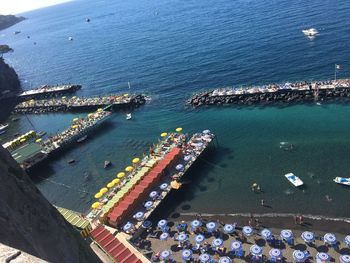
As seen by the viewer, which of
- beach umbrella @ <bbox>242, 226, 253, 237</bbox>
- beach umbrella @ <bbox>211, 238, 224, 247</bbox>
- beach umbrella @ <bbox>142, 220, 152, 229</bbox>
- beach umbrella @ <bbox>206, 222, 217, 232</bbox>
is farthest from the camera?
beach umbrella @ <bbox>142, 220, 152, 229</bbox>

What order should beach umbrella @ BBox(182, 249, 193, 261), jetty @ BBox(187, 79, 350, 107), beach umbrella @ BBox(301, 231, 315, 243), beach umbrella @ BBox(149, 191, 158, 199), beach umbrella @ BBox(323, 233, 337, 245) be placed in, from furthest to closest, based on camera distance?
jetty @ BBox(187, 79, 350, 107) < beach umbrella @ BBox(149, 191, 158, 199) < beach umbrella @ BBox(182, 249, 193, 261) < beach umbrella @ BBox(301, 231, 315, 243) < beach umbrella @ BBox(323, 233, 337, 245)

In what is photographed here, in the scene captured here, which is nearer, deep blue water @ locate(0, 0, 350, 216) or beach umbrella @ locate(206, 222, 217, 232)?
beach umbrella @ locate(206, 222, 217, 232)

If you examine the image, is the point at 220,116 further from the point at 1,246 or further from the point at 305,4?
the point at 305,4

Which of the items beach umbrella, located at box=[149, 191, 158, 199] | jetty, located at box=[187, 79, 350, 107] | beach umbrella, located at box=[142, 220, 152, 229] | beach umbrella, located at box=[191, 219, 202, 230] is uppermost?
jetty, located at box=[187, 79, 350, 107]

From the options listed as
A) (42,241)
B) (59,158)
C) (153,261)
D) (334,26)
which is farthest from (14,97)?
(42,241)

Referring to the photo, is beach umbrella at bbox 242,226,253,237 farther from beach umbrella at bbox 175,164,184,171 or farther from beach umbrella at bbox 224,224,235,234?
beach umbrella at bbox 175,164,184,171

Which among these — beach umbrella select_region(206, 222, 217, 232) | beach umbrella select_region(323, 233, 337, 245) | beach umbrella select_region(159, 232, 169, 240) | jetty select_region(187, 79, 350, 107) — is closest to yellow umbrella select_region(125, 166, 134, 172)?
beach umbrella select_region(159, 232, 169, 240)
